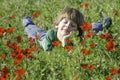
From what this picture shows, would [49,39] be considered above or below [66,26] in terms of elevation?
below

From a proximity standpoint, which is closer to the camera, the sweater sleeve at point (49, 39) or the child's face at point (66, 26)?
the child's face at point (66, 26)

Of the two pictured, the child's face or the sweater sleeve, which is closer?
the child's face

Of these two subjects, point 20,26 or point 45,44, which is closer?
point 45,44

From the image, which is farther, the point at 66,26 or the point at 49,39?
the point at 49,39

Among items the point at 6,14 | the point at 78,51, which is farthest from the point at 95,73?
the point at 6,14

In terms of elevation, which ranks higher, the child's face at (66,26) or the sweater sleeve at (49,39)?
the child's face at (66,26)

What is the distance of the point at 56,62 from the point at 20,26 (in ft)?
9.32

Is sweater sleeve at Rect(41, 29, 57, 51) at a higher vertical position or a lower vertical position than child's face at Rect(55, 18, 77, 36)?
lower

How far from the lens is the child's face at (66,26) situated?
4.52 meters

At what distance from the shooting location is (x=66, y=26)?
454 cm

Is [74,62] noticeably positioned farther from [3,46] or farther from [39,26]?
[39,26]

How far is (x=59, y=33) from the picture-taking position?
468cm

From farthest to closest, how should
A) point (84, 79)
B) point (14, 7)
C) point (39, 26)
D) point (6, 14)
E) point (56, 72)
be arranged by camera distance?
point (14, 7), point (6, 14), point (39, 26), point (56, 72), point (84, 79)

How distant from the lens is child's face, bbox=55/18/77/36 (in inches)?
178
